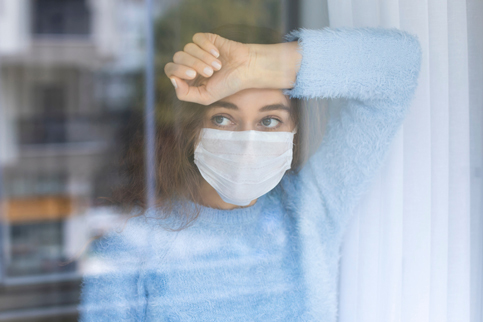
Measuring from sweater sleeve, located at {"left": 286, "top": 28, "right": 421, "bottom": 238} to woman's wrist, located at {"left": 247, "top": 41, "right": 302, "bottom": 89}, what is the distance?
0.02 meters

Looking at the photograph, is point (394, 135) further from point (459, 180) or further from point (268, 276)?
point (268, 276)

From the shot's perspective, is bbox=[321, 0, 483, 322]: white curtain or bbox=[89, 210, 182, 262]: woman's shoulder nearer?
bbox=[89, 210, 182, 262]: woman's shoulder

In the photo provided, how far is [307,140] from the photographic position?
993mm

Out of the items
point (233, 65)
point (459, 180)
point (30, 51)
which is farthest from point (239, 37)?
point (459, 180)

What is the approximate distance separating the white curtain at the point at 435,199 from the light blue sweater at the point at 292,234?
0.31 ft

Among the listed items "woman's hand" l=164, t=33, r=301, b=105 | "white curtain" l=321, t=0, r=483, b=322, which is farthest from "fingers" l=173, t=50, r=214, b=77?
"white curtain" l=321, t=0, r=483, b=322

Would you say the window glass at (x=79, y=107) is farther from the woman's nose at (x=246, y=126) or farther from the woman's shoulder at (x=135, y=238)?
the woman's nose at (x=246, y=126)

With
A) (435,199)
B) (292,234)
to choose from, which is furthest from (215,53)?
(435,199)

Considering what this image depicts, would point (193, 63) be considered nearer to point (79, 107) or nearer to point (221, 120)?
point (221, 120)

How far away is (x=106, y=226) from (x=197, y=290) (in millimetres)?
268

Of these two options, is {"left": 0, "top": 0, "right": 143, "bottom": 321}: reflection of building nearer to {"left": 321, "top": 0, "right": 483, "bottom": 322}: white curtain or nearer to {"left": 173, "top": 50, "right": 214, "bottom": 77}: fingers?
{"left": 173, "top": 50, "right": 214, "bottom": 77}: fingers

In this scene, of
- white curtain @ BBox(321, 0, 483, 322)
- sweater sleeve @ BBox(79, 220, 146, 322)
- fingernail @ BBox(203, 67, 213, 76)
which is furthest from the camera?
white curtain @ BBox(321, 0, 483, 322)

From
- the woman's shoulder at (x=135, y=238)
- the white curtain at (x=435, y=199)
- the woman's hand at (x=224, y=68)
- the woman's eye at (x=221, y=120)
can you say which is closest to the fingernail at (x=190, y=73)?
the woman's hand at (x=224, y=68)

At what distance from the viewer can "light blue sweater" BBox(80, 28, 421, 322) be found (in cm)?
91
